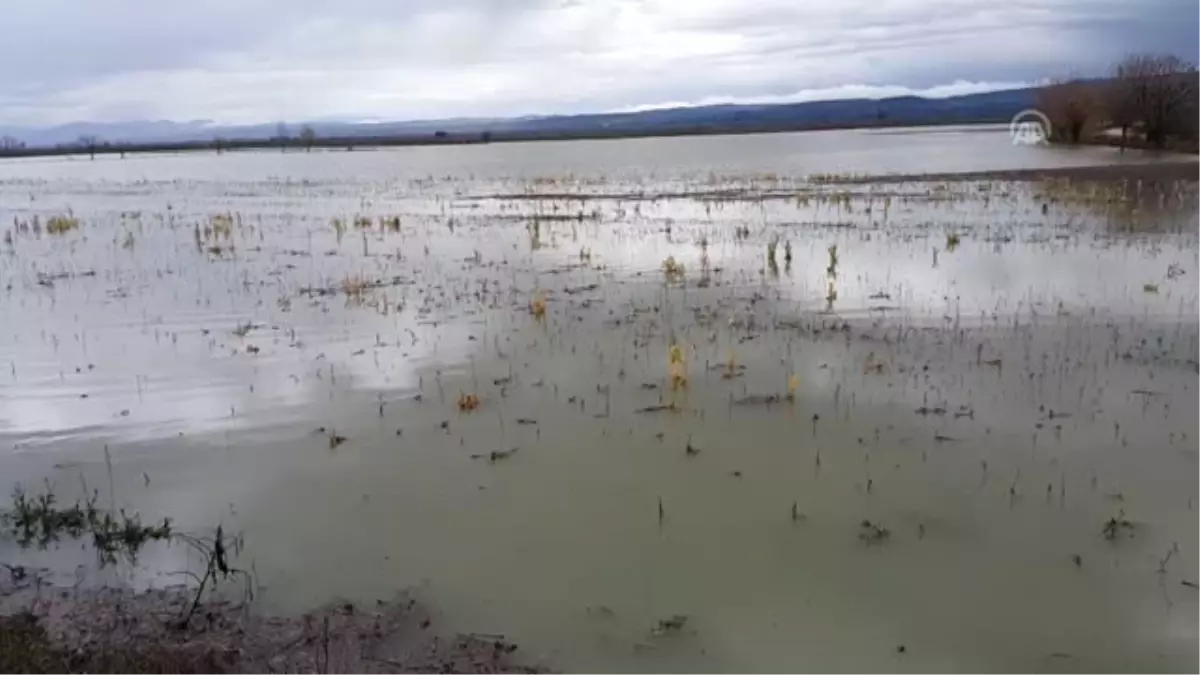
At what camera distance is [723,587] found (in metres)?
5.73

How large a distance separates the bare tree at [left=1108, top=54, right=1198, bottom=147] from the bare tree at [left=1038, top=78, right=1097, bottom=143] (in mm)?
1370

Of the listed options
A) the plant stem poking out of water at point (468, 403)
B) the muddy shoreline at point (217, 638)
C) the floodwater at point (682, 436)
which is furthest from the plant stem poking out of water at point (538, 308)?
the muddy shoreline at point (217, 638)

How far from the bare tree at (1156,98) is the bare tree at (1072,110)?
4.50 feet

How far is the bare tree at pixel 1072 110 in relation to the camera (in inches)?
2185

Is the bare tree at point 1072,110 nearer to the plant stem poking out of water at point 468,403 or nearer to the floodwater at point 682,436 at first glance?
the floodwater at point 682,436

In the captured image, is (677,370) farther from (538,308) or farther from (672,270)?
(672,270)

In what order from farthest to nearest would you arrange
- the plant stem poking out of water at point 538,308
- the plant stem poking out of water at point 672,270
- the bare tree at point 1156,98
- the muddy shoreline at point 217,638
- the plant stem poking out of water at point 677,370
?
the bare tree at point 1156,98 → the plant stem poking out of water at point 672,270 → the plant stem poking out of water at point 538,308 → the plant stem poking out of water at point 677,370 → the muddy shoreline at point 217,638

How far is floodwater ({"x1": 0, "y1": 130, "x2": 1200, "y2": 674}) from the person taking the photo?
5488mm

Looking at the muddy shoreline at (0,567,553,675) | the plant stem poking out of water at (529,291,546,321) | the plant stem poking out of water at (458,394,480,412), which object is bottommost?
the muddy shoreline at (0,567,553,675)

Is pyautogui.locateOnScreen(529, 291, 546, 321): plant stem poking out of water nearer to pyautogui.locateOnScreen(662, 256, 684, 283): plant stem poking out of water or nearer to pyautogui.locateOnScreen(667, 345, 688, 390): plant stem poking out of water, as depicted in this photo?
pyautogui.locateOnScreen(662, 256, 684, 283): plant stem poking out of water

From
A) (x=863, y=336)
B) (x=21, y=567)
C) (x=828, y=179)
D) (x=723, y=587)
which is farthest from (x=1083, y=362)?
(x=828, y=179)

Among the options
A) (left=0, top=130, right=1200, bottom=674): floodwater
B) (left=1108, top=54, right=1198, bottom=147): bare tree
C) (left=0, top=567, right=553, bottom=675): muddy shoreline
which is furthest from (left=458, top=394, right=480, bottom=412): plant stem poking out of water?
(left=1108, top=54, right=1198, bottom=147): bare tree

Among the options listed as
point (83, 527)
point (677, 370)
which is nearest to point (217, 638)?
point (83, 527)

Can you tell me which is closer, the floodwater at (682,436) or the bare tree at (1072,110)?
the floodwater at (682,436)
